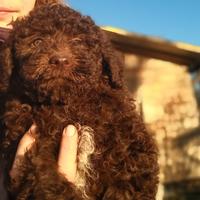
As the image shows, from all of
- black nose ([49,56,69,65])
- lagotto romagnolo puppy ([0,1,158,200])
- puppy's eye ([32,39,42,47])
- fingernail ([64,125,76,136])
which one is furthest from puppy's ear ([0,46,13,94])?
fingernail ([64,125,76,136])

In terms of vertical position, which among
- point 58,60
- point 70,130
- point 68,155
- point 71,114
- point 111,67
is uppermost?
point 111,67

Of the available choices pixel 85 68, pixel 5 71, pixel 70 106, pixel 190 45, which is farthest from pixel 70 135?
pixel 190 45

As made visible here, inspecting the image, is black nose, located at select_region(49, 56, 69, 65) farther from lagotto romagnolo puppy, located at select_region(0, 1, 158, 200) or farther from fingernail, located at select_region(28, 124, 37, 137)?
Answer: fingernail, located at select_region(28, 124, 37, 137)

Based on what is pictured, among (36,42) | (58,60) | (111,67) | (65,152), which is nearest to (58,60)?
(58,60)

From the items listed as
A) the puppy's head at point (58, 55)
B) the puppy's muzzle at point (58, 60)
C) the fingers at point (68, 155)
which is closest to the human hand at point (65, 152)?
the fingers at point (68, 155)

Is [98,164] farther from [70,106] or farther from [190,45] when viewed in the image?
[190,45]

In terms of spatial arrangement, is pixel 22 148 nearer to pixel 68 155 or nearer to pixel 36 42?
pixel 68 155
